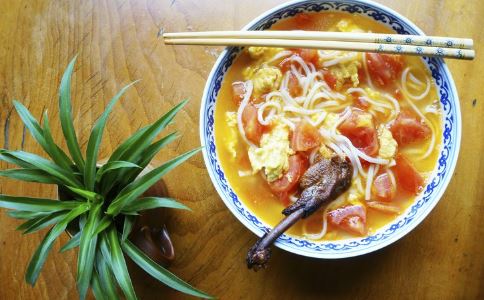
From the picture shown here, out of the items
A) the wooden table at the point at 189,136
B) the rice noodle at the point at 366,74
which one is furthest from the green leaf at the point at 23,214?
the rice noodle at the point at 366,74

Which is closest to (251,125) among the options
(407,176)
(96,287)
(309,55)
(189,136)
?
(189,136)

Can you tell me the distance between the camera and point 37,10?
258cm

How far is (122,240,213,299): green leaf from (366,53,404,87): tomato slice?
1258 millimetres

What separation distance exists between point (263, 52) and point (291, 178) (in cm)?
61

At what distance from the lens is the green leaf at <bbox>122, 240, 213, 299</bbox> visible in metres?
2.01

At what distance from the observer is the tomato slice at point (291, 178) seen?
228 cm

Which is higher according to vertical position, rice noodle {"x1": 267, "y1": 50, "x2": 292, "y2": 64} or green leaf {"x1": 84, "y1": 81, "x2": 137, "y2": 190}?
rice noodle {"x1": 267, "y1": 50, "x2": 292, "y2": 64}

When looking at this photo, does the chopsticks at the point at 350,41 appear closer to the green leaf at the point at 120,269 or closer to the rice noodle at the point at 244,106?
the rice noodle at the point at 244,106

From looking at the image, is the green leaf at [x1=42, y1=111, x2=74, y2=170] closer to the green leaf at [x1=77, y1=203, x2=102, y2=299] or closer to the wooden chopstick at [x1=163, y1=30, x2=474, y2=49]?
the green leaf at [x1=77, y1=203, x2=102, y2=299]

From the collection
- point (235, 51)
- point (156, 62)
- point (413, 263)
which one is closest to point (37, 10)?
point (156, 62)

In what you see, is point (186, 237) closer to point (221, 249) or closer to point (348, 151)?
point (221, 249)

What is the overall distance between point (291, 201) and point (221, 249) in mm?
417

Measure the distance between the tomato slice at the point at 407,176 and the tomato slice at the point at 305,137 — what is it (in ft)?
1.25

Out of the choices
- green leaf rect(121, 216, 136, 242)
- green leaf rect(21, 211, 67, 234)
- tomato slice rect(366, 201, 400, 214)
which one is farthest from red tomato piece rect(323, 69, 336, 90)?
green leaf rect(21, 211, 67, 234)
